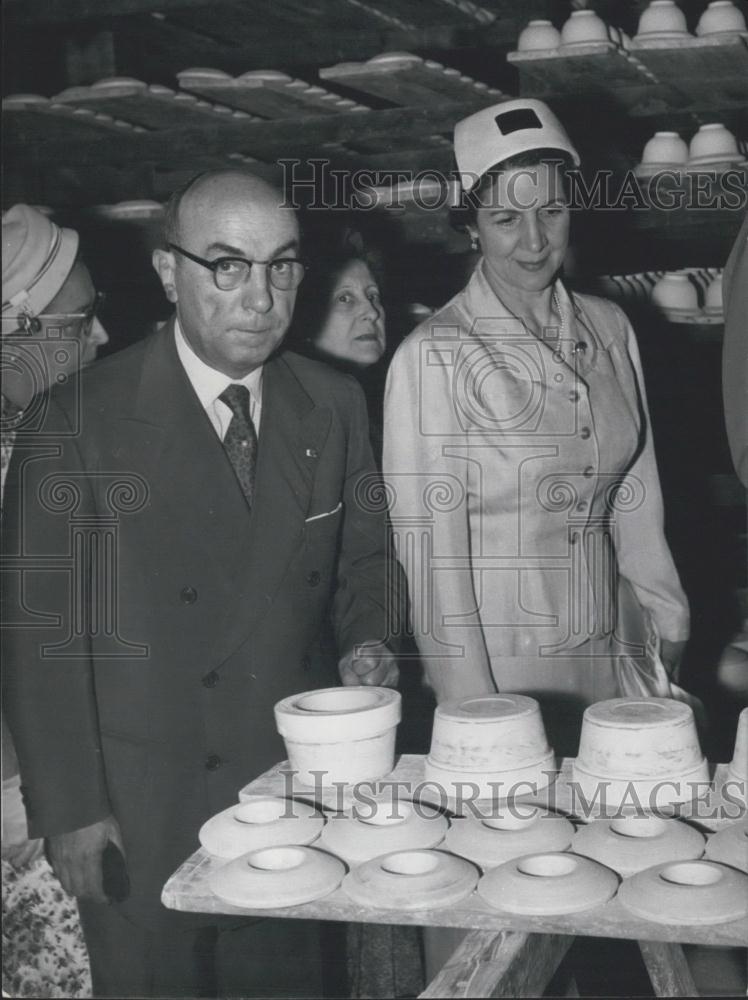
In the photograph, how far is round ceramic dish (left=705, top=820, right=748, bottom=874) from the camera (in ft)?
5.41

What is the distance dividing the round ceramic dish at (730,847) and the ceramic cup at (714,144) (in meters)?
1.94

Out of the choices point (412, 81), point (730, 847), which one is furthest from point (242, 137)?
point (730, 847)

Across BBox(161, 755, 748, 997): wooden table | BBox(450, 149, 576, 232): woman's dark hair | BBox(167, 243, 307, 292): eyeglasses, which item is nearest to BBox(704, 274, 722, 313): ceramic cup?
BBox(450, 149, 576, 232): woman's dark hair

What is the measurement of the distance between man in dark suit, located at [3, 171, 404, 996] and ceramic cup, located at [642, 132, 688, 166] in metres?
1.30

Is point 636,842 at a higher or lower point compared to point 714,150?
lower

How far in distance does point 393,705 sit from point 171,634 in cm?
60

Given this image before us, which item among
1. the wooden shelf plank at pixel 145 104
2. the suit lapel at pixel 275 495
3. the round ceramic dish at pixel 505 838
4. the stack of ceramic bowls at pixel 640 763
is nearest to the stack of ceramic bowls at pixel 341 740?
the round ceramic dish at pixel 505 838

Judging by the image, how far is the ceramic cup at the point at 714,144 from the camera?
121 inches

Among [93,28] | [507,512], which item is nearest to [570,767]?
[507,512]

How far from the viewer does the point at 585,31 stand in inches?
112

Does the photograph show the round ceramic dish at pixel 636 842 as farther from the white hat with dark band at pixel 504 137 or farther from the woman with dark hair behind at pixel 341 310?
the woman with dark hair behind at pixel 341 310

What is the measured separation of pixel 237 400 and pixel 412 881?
3.78 ft

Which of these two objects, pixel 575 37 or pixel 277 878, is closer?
pixel 277 878

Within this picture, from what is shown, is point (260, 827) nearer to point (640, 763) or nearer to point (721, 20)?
point (640, 763)
